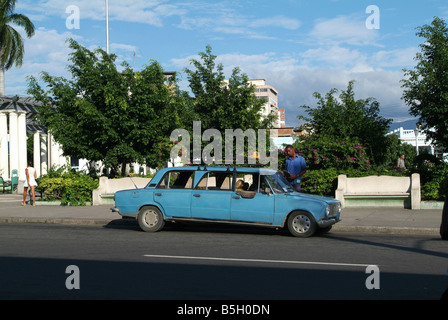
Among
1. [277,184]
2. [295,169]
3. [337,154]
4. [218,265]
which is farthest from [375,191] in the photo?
[218,265]

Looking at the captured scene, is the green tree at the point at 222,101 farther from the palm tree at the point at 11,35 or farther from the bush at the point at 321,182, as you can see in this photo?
the palm tree at the point at 11,35

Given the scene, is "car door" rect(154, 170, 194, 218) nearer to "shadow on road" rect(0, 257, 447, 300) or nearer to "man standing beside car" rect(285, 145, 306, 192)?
"man standing beside car" rect(285, 145, 306, 192)

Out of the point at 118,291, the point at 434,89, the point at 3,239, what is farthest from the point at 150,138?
the point at 118,291

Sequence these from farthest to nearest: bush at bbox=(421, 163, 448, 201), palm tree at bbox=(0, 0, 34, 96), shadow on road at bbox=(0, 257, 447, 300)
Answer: palm tree at bbox=(0, 0, 34, 96)
bush at bbox=(421, 163, 448, 201)
shadow on road at bbox=(0, 257, 447, 300)

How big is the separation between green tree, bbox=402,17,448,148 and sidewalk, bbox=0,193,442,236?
2.78 m

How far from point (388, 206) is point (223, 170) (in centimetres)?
710

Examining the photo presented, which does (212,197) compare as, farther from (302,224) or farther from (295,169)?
(295,169)

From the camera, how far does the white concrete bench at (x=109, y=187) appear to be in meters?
18.6

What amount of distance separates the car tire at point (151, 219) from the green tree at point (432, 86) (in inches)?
359

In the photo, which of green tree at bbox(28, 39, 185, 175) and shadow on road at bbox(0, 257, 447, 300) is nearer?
shadow on road at bbox(0, 257, 447, 300)

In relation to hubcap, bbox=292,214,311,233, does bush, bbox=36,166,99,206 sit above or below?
above

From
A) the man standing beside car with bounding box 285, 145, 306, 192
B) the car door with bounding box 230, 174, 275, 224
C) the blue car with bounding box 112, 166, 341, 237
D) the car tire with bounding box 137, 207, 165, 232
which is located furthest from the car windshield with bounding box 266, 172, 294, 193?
the car tire with bounding box 137, 207, 165, 232

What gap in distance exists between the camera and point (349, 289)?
6.42m

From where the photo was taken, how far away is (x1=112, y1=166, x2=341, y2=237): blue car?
11.6 m
